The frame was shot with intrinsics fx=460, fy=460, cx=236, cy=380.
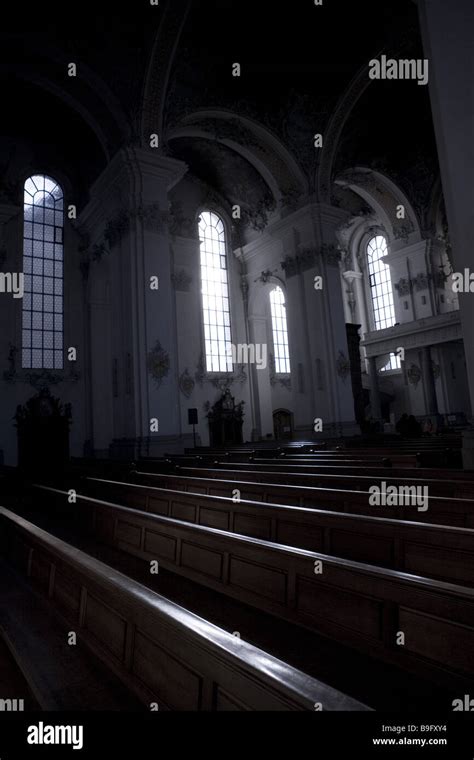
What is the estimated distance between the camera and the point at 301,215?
15891 mm

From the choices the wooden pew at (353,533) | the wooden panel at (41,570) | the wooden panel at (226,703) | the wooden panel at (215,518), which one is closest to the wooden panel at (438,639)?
the wooden pew at (353,533)

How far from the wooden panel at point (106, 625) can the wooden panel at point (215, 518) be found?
1.84 metres

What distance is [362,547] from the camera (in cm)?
279

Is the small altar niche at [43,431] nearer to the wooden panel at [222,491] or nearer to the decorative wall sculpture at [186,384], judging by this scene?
the decorative wall sculpture at [186,384]

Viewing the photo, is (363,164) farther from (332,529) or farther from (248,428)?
(332,529)

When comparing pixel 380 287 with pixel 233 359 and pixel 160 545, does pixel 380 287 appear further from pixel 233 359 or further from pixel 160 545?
pixel 160 545

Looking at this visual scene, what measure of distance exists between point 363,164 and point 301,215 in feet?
14.2

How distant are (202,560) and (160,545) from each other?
58cm

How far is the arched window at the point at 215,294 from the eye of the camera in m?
18.3

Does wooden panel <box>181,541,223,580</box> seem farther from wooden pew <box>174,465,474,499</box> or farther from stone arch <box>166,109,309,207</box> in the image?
stone arch <box>166,109,309,207</box>

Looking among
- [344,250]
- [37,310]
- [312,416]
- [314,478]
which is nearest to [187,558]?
[314,478]

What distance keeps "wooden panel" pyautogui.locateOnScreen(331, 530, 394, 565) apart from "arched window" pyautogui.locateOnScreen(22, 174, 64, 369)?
543 inches

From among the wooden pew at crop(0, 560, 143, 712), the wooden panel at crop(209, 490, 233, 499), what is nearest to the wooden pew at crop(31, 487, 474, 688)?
the wooden pew at crop(0, 560, 143, 712)

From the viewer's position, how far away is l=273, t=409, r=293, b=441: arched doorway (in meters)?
18.7
